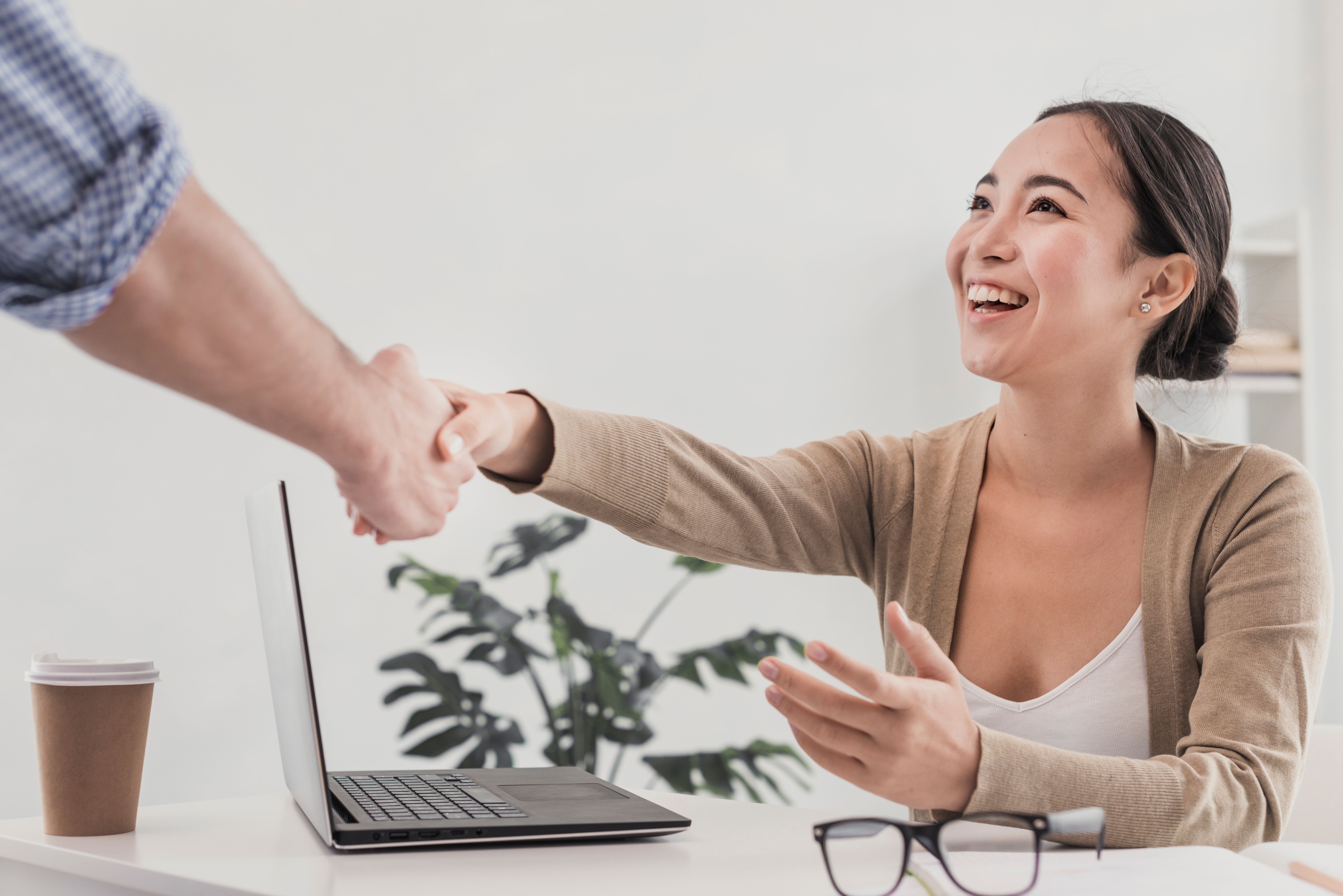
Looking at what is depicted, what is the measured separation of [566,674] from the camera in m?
2.06

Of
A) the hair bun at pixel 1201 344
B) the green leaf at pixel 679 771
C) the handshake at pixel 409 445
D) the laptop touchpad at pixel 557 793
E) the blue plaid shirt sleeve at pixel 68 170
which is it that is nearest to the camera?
the blue plaid shirt sleeve at pixel 68 170

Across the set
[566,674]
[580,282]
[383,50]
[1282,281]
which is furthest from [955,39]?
[566,674]

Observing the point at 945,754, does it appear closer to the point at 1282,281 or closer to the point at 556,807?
the point at 556,807

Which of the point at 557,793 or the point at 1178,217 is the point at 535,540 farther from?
the point at 1178,217

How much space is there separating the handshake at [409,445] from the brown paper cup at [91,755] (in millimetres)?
260

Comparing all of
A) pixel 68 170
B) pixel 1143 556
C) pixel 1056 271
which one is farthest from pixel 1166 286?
pixel 68 170

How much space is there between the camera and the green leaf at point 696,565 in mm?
2164

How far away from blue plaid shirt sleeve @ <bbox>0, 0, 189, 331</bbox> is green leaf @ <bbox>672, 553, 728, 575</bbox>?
1594 mm

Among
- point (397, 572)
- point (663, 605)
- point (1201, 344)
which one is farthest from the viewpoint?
point (663, 605)

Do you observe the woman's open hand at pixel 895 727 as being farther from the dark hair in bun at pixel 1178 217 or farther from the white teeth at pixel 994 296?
the dark hair in bun at pixel 1178 217

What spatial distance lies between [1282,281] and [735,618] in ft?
5.15

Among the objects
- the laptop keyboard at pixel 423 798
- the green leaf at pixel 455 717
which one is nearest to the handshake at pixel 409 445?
the laptop keyboard at pixel 423 798

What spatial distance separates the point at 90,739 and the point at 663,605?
59.2 inches

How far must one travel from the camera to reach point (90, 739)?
0.86 m
